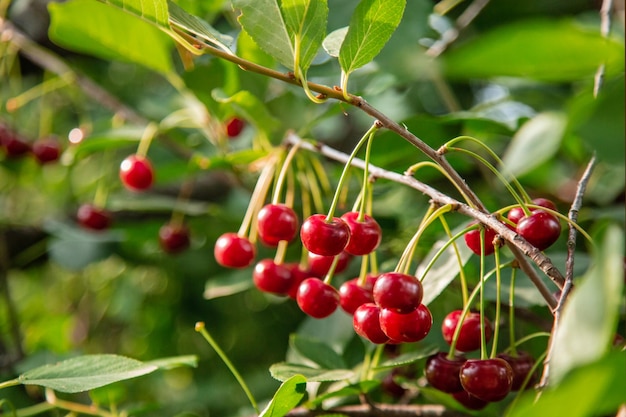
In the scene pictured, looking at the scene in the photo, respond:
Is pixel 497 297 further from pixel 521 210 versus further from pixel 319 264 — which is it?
pixel 319 264

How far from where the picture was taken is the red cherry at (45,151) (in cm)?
234

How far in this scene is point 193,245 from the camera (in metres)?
2.29

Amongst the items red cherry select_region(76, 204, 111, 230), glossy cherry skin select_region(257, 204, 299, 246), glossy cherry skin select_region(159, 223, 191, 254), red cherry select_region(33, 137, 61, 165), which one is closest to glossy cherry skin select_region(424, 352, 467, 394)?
glossy cherry skin select_region(257, 204, 299, 246)

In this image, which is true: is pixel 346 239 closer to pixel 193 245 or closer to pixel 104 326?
pixel 193 245

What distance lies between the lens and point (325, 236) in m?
1.01

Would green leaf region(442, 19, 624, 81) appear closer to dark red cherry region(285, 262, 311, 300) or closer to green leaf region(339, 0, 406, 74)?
green leaf region(339, 0, 406, 74)

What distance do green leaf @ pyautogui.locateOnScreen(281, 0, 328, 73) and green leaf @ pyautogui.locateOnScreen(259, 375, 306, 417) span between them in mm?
451

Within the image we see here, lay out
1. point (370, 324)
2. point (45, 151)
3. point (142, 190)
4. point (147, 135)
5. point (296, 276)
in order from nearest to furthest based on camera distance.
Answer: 1. point (370, 324)
2. point (296, 276)
3. point (147, 135)
4. point (142, 190)
5. point (45, 151)

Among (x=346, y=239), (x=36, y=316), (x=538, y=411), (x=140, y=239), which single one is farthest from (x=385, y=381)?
(x=36, y=316)

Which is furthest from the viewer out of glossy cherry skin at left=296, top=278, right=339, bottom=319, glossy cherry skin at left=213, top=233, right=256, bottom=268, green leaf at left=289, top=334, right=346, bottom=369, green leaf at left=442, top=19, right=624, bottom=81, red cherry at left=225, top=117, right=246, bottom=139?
red cherry at left=225, top=117, right=246, bottom=139

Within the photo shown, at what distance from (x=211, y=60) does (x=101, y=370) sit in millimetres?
823

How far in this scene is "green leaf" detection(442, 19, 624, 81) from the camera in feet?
1.59

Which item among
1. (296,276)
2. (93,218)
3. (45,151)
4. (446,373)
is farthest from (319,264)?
(45,151)

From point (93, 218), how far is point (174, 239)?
0.29 meters
